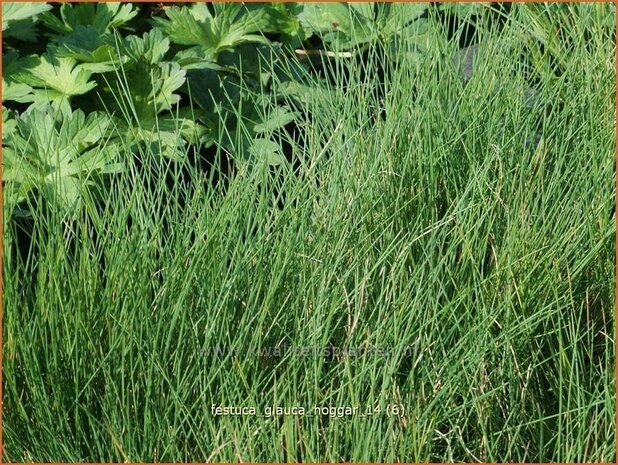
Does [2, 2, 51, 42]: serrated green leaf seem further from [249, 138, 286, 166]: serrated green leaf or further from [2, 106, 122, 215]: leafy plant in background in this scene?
[249, 138, 286, 166]: serrated green leaf

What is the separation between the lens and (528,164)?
6.96ft

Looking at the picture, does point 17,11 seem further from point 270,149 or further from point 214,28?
point 270,149

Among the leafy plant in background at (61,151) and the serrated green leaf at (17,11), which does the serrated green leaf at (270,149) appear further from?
the serrated green leaf at (17,11)

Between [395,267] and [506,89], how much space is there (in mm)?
684

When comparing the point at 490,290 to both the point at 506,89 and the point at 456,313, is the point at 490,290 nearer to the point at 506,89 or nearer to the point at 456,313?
the point at 456,313

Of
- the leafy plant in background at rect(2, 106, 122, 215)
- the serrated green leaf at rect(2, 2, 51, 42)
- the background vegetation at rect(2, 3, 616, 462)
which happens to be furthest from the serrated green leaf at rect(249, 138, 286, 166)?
the serrated green leaf at rect(2, 2, 51, 42)

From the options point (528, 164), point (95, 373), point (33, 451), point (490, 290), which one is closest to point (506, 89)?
point (528, 164)

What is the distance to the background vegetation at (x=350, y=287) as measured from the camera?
5.52 feet

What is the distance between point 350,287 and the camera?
1.94m

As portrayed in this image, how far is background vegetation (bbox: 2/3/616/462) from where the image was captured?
1684 millimetres

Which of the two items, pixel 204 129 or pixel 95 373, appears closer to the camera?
pixel 95 373

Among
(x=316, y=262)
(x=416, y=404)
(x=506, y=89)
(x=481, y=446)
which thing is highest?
(x=506, y=89)

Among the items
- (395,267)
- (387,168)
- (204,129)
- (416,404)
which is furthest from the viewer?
(204,129)

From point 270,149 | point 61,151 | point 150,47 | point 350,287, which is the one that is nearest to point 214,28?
point 150,47
